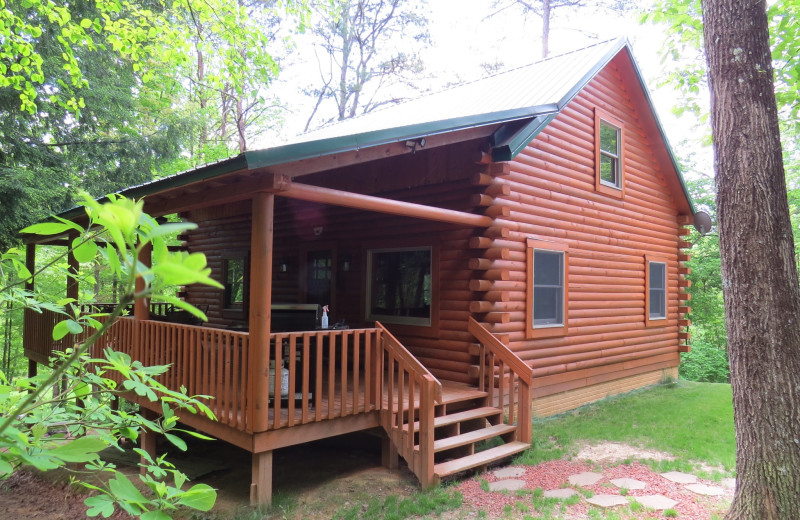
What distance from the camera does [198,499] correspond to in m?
1.26

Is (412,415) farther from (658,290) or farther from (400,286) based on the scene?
(658,290)

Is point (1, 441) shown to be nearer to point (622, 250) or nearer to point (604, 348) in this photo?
point (604, 348)

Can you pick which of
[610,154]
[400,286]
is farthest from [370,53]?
[400,286]

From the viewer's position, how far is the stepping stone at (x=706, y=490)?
4.96m

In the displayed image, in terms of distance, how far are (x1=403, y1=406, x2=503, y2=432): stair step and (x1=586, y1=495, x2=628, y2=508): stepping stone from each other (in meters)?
1.62

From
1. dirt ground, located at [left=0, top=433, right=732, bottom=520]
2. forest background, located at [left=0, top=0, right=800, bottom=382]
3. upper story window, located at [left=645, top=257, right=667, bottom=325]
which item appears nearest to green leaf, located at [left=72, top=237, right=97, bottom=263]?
dirt ground, located at [left=0, top=433, right=732, bottom=520]

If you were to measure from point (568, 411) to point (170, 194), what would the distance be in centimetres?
677

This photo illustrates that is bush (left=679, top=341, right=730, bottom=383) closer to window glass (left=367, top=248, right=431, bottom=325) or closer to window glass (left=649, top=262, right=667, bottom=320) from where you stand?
window glass (left=649, top=262, right=667, bottom=320)

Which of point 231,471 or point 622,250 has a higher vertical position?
point 622,250

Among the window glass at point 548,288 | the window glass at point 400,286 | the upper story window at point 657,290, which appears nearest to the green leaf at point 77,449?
the window glass at point 400,286

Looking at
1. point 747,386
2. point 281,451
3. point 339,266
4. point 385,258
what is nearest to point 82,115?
point 339,266

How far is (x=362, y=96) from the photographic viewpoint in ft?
72.9

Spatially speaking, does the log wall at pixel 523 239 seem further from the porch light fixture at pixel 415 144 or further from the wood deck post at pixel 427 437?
the wood deck post at pixel 427 437

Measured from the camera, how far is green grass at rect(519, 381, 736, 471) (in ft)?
20.6
